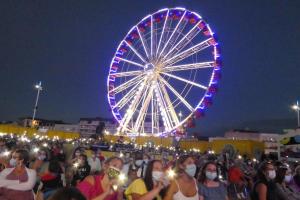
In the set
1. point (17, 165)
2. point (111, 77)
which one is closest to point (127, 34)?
point (111, 77)

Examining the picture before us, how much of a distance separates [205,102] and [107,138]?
14.2m

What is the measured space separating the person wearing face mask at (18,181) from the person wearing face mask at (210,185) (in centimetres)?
256

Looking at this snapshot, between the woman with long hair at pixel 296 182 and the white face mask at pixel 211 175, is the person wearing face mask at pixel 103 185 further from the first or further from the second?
the woman with long hair at pixel 296 182

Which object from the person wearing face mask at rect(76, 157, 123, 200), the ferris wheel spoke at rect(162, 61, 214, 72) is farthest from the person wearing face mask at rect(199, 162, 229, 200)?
the ferris wheel spoke at rect(162, 61, 214, 72)

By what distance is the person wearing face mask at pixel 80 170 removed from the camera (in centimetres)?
658

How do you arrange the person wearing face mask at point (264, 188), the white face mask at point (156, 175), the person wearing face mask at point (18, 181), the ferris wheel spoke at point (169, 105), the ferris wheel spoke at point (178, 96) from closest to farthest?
the white face mask at point (156, 175), the person wearing face mask at point (18, 181), the person wearing face mask at point (264, 188), the ferris wheel spoke at point (178, 96), the ferris wheel spoke at point (169, 105)

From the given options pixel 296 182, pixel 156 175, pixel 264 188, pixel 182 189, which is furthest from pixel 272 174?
pixel 156 175

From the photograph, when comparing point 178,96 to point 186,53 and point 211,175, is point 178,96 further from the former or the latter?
point 211,175

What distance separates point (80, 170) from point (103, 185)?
318 cm

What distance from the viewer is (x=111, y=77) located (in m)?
27.6

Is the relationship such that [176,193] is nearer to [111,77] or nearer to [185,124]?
[185,124]

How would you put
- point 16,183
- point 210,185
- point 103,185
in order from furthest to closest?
point 210,185 → point 16,183 → point 103,185

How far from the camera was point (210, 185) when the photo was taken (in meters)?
4.50

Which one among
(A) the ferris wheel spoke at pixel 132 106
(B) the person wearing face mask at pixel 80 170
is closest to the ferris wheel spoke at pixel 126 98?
(A) the ferris wheel spoke at pixel 132 106
